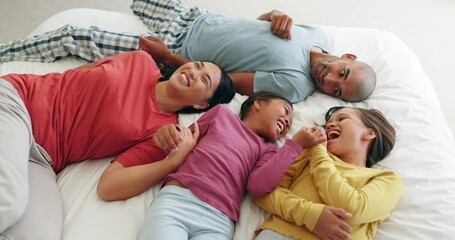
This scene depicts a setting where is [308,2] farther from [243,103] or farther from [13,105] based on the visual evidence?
[13,105]

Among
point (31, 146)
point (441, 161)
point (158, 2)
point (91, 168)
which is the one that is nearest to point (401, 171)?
point (441, 161)

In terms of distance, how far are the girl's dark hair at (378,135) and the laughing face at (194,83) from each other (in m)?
0.48

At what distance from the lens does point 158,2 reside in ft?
6.19

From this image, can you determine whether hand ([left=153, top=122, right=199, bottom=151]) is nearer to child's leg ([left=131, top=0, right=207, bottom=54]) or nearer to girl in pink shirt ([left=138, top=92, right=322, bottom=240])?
girl in pink shirt ([left=138, top=92, right=322, bottom=240])

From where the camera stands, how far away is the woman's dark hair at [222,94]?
1441mm

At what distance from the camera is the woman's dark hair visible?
4.73 feet

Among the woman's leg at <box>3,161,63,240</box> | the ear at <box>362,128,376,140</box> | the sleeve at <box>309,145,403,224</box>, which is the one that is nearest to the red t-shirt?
the woman's leg at <box>3,161,63,240</box>

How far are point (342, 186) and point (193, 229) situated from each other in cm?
40

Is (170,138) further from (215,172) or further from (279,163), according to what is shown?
(279,163)

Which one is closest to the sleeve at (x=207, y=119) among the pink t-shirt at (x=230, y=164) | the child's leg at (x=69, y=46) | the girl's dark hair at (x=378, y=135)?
the pink t-shirt at (x=230, y=164)

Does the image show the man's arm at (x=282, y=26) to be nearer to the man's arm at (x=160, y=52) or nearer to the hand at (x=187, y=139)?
the man's arm at (x=160, y=52)

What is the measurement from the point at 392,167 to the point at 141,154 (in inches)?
29.5

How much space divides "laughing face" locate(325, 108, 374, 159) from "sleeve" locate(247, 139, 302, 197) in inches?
5.7

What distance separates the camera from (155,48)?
1642 mm
